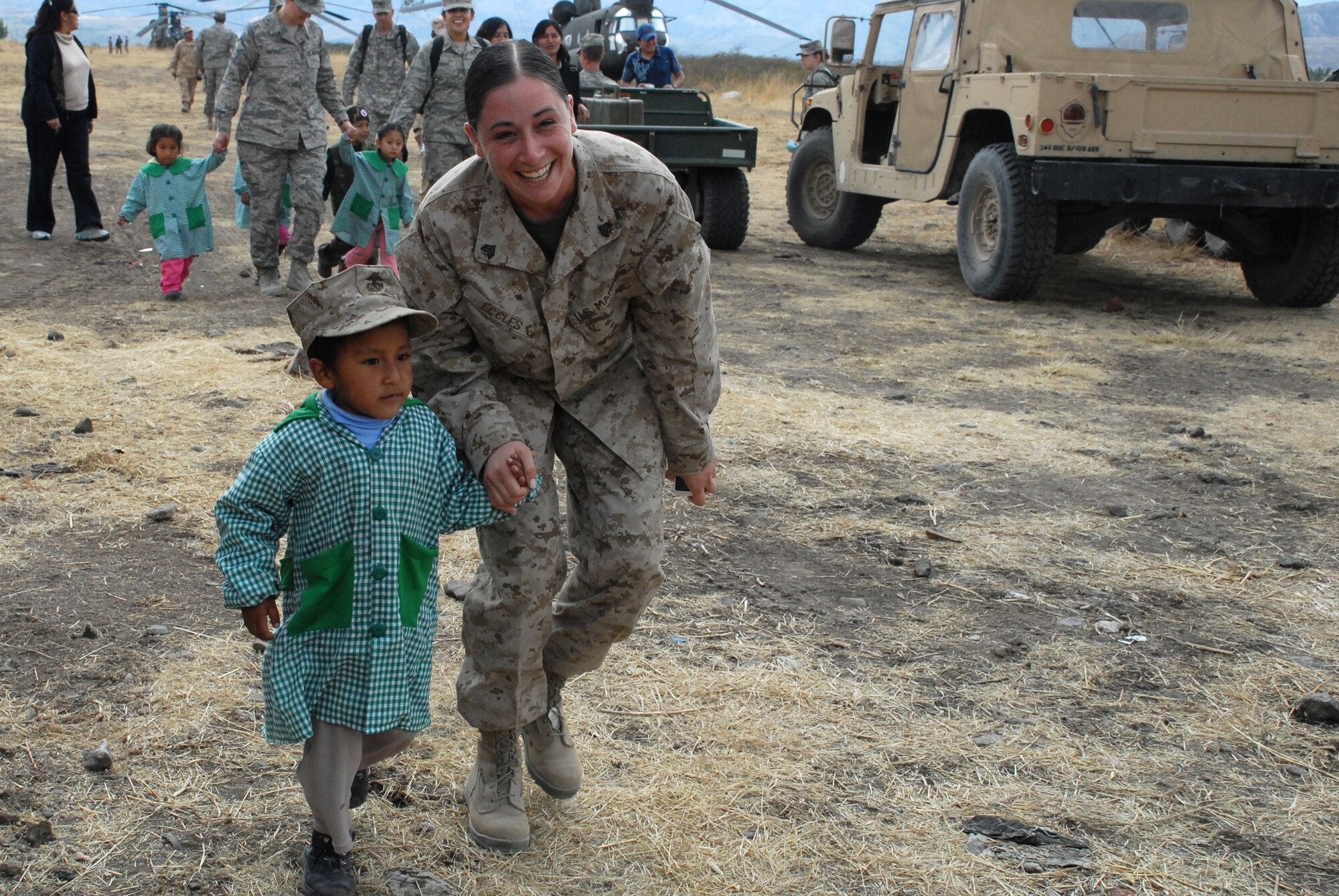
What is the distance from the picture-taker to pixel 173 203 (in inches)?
325

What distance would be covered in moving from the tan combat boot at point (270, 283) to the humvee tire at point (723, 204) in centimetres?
438

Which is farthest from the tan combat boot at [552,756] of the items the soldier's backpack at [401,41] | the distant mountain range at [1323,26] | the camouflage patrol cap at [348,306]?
the distant mountain range at [1323,26]

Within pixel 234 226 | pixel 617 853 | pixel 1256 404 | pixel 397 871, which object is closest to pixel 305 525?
pixel 397 871

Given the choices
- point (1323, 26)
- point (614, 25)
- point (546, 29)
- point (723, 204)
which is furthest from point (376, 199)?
→ point (1323, 26)

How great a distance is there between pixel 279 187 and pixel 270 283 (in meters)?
0.70

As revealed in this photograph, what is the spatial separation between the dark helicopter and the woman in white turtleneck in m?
9.69

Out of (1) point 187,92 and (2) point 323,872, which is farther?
(1) point 187,92

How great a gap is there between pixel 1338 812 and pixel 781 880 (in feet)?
4.28

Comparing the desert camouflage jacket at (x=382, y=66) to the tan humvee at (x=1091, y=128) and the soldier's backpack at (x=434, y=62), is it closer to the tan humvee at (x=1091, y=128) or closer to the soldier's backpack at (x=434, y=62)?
the soldier's backpack at (x=434, y=62)

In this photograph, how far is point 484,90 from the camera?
2492 millimetres

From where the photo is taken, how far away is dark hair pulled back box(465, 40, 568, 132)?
2479mm

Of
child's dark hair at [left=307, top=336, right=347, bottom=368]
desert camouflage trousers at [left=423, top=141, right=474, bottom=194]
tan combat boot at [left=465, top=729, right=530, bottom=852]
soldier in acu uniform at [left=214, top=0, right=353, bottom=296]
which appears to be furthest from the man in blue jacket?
child's dark hair at [left=307, top=336, right=347, bottom=368]

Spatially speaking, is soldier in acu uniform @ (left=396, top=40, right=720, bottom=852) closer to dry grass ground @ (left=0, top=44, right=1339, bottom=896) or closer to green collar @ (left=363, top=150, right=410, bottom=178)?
dry grass ground @ (left=0, top=44, right=1339, bottom=896)

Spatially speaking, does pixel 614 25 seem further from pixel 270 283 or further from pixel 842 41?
pixel 270 283
